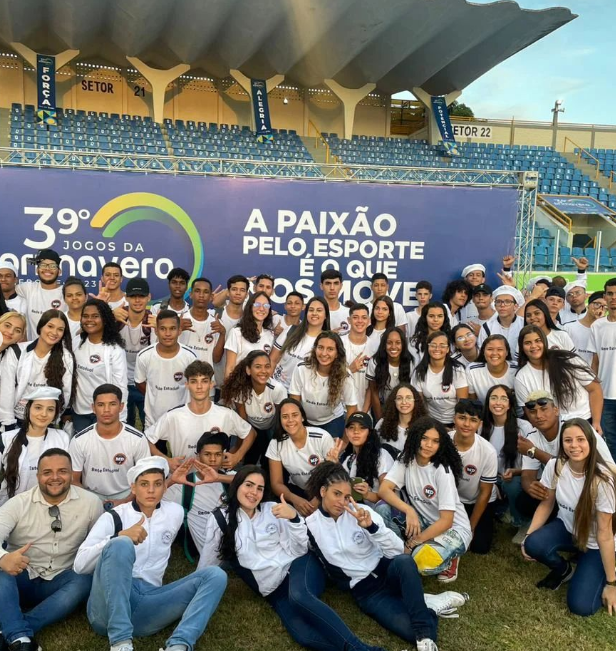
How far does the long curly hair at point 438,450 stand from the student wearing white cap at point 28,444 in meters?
2.54

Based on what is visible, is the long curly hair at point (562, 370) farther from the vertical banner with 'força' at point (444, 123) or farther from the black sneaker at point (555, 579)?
the vertical banner with 'força' at point (444, 123)

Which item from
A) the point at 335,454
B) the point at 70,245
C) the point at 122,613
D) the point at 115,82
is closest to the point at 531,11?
the point at 115,82

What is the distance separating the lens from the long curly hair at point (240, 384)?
196 inches

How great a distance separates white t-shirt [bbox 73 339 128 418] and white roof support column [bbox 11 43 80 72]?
17.2 meters

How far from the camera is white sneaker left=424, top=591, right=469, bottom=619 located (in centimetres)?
370

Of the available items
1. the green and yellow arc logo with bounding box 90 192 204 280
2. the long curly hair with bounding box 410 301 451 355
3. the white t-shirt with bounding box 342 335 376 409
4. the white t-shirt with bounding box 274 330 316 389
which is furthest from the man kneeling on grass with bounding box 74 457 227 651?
the green and yellow arc logo with bounding box 90 192 204 280

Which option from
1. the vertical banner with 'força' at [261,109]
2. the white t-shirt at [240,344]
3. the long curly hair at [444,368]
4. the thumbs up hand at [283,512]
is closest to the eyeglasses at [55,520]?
the thumbs up hand at [283,512]

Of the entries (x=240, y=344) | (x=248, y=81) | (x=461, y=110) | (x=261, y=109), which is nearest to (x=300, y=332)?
(x=240, y=344)

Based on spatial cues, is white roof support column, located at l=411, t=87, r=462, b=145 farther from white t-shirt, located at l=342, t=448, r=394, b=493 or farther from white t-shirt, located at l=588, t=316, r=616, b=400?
white t-shirt, located at l=342, t=448, r=394, b=493

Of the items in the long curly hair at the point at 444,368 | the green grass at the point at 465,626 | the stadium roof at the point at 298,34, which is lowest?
the green grass at the point at 465,626

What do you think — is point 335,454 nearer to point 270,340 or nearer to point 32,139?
point 270,340

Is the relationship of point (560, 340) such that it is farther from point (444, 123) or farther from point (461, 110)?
point (461, 110)

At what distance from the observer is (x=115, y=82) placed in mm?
20953

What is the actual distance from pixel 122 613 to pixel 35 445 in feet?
4.70
